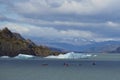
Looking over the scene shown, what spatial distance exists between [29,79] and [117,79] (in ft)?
62.1

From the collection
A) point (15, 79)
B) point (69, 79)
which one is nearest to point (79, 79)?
point (69, 79)

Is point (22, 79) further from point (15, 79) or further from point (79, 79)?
point (79, 79)

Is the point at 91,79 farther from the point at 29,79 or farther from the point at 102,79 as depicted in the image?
the point at 29,79

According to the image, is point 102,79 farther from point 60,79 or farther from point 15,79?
point 15,79

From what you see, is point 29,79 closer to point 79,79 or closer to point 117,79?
point 79,79

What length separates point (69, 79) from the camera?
81875 mm

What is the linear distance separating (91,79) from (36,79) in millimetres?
11851

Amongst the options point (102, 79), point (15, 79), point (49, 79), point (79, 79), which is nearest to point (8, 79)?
point (15, 79)

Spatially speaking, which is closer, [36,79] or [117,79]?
[36,79]

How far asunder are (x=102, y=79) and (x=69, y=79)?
7.17 m

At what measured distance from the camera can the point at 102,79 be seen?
8388 centimetres

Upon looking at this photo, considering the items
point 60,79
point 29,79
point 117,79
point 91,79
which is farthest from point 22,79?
point 117,79

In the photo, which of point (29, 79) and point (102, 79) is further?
point (102, 79)

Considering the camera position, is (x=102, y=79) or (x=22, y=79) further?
(x=102, y=79)
